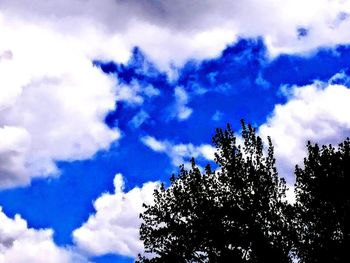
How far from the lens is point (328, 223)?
1355 inches

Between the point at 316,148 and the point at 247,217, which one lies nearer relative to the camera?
the point at 247,217

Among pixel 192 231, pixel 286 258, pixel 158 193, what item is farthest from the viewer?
pixel 158 193

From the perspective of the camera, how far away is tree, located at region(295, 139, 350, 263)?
33.1 meters

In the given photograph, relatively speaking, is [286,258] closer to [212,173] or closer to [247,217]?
[247,217]

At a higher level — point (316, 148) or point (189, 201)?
point (316, 148)

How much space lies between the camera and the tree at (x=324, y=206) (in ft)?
109

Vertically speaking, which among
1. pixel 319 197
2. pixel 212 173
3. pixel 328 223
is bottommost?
pixel 328 223

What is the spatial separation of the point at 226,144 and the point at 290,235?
352 inches

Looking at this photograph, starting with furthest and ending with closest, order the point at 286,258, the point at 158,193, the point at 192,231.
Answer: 1. the point at 158,193
2. the point at 192,231
3. the point at 286,258

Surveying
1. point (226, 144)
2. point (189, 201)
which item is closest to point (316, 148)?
point (226, 144)

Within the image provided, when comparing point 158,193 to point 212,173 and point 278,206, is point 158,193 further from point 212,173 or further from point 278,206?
point 278,206

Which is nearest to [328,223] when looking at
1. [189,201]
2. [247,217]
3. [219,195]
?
[247,217]

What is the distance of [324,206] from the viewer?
Result: 3528cm

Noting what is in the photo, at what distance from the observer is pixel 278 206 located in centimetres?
3522
